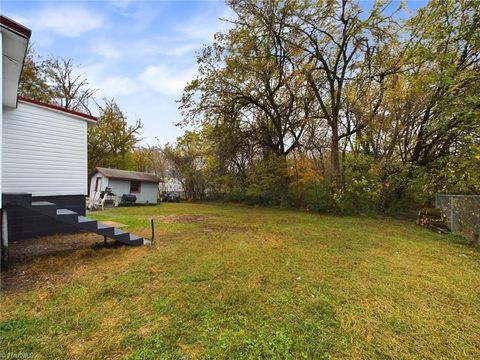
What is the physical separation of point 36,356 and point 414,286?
449 centimetres

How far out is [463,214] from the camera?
6.46m

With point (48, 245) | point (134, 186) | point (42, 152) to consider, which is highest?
point (42, 152)

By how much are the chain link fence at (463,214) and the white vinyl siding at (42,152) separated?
11.0 meters

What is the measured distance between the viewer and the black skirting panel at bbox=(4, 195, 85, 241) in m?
5.57

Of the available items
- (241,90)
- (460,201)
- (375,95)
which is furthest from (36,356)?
(375,95)

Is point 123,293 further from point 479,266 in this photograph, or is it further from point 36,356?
point 479,266

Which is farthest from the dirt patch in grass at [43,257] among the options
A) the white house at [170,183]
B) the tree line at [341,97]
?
the white house at [170,183]

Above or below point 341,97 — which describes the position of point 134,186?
below

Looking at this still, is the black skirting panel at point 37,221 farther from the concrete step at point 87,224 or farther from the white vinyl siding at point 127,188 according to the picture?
the white vinyl siding at point 127,188

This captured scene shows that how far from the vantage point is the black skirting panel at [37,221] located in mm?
5570

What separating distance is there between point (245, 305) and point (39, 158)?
21.1ft

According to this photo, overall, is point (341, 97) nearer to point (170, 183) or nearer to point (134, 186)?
point (134, 186)

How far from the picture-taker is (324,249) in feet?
16.5

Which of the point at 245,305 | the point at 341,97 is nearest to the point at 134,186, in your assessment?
the point at 341,97
